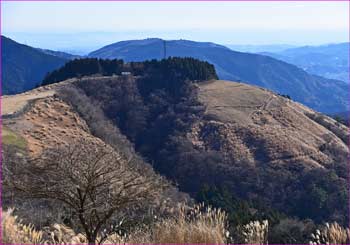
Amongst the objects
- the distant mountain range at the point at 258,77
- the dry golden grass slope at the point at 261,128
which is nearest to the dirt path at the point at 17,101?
the dry golden grass slope at the point at 261,128

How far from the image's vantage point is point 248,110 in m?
54.0

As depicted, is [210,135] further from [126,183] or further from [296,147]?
[126,183]

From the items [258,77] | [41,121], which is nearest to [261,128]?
[41,121]

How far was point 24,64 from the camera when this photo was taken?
476ft

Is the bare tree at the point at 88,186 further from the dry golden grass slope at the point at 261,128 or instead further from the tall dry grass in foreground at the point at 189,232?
the dry golden grass slope at the point at 261,128

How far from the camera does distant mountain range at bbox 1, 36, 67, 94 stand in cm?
13625

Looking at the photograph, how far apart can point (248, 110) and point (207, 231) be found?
162ft

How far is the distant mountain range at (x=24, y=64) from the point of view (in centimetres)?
13625

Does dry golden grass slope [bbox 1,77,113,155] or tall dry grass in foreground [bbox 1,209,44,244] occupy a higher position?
tall dry grass in foreground [bbox 1,209,44,244]

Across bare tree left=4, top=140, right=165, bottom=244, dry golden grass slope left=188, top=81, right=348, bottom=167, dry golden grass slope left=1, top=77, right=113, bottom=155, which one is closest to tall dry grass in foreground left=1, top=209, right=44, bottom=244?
bare tree left=4, top=140, right=165, bottom=244

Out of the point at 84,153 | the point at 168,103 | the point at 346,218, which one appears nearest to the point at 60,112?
the point at 168,103

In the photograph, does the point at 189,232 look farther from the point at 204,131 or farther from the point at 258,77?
the point at 258,77

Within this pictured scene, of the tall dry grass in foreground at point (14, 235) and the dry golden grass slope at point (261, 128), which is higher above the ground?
the tall dry grass in foreground at point (14, 235)

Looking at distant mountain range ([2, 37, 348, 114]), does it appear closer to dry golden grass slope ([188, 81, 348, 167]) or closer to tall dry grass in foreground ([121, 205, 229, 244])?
dry golden grass slope ([188, 81, 348, 167])
